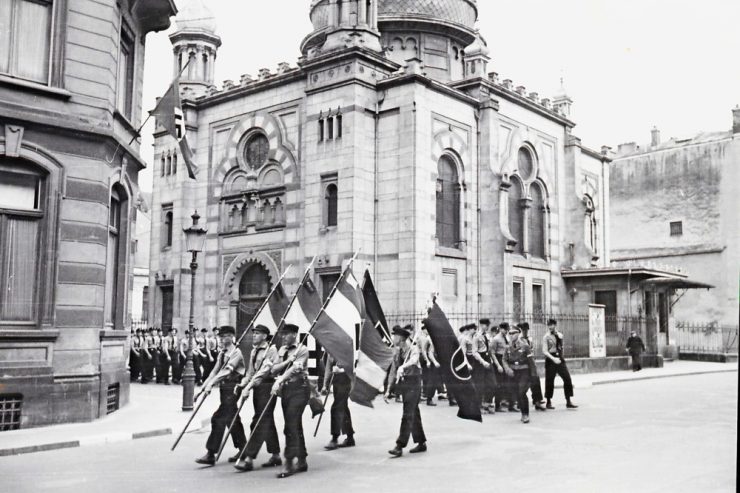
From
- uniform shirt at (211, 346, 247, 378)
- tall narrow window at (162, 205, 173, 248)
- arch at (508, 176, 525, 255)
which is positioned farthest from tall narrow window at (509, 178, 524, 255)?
uniform shirt at (211, 346, 247, 378)

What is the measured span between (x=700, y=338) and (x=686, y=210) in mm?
7860

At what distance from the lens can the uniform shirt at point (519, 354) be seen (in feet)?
52.5

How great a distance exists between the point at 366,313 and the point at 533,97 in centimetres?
2490

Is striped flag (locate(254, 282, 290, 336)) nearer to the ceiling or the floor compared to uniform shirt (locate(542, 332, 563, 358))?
nearer to the ceiling

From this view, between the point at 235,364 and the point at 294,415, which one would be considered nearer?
the point at 294,415

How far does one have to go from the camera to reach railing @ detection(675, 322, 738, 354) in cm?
3456

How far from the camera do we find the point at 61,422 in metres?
13.7

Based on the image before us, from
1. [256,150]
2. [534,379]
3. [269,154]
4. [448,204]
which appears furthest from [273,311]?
[256,150]

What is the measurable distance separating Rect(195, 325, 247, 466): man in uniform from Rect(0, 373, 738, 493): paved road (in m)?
0.31

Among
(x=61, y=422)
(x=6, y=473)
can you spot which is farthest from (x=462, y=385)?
(x=61, y=422)

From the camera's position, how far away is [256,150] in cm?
3228

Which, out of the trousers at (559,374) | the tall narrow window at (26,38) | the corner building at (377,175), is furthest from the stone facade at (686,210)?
Result: the tall narrow window at (26,38)

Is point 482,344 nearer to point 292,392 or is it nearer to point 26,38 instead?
point 292,392

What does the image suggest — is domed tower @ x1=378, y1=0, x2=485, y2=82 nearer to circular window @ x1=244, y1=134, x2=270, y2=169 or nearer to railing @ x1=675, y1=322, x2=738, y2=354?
circular window @ x1=244, y1=134, x2=270, y2=169
